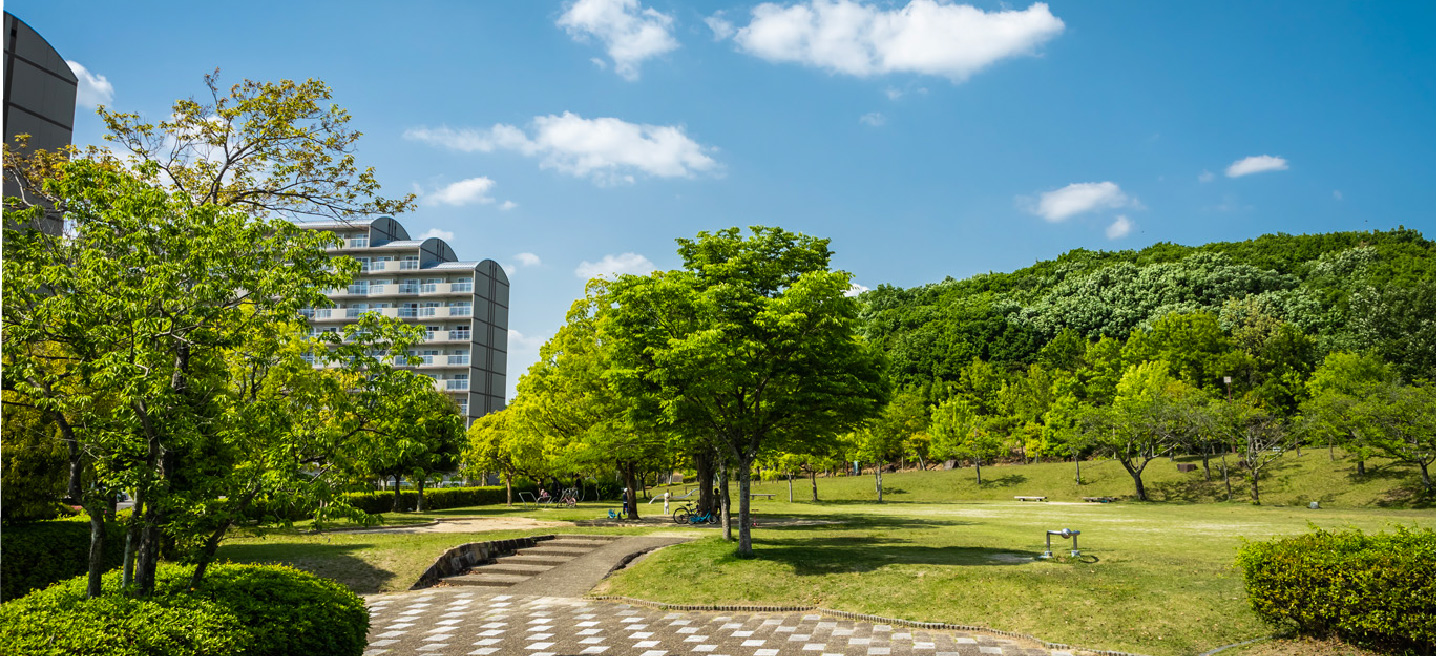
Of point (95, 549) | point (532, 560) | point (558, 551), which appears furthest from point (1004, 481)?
point (95, 549)

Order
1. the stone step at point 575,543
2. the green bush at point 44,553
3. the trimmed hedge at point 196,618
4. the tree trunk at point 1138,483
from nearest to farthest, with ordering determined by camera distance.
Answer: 1. the trimmed hedge at point 196,618
2. the green bush at point 44,553
3. the stone step at point 575,543
4. the tree trunk at point 1138,483

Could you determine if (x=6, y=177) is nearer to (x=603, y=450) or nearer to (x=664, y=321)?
(x=664, y=321)

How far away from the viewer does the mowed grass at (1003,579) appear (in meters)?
11.0

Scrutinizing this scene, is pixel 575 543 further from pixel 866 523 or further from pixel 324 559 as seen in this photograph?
pixel 866 523

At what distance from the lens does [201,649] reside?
276 inches

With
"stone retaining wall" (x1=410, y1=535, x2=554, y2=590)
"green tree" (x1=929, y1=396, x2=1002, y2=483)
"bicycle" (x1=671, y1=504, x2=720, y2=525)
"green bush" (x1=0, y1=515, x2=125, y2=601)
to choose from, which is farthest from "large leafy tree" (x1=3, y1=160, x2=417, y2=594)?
"green tree" (x1=929, y1=396, x2=1002, y2=483)

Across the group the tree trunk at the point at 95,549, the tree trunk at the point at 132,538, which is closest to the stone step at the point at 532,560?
the tree trunk at the point at 132,538

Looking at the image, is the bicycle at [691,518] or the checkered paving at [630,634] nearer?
the checkered paving at [630,634]

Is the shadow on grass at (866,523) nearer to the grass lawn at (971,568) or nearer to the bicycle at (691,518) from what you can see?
the grass lawn at (971,568)

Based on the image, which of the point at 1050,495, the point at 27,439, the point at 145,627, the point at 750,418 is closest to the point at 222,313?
the point at 145,627

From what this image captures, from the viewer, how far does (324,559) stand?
17.7 m

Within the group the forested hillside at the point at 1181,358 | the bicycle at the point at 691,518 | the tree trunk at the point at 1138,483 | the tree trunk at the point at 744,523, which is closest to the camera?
the tree trunk at the point at 744,523

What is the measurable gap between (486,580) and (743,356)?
754 centimetres

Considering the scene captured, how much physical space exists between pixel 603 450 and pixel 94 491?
1874cm
